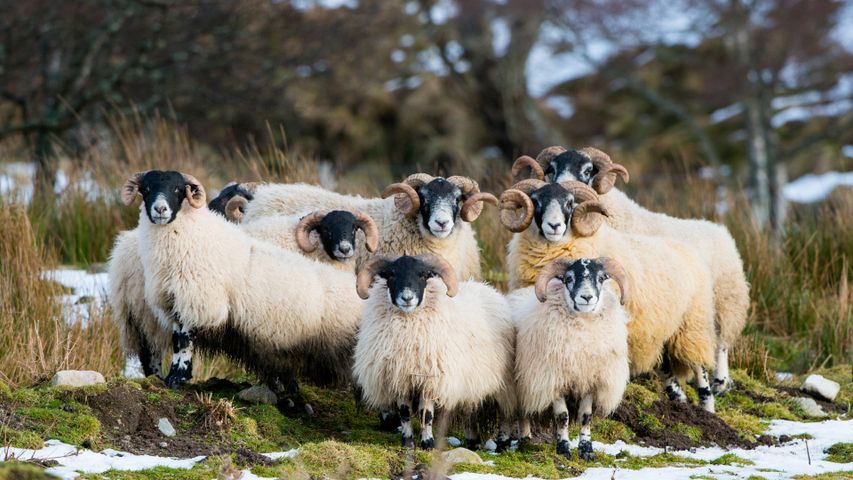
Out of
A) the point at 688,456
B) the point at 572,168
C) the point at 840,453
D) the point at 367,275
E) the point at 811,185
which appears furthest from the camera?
the point at 811,185

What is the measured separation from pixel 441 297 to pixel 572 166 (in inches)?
114

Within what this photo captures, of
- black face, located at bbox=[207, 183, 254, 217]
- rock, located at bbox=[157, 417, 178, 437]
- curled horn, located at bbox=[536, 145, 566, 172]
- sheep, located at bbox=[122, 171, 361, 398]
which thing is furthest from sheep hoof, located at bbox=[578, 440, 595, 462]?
black face, located at bbox=[207, 183, 254, 217]

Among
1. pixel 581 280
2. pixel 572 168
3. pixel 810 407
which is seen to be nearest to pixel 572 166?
pixel 572 168

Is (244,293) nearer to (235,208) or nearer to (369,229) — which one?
(369,229)

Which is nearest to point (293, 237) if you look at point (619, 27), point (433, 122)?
point (619, 27)

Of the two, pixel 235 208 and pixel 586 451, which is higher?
pixel 235 208

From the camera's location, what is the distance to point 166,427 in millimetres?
7031

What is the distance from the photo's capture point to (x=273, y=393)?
8.17 meters

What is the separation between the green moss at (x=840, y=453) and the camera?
7.64 meters

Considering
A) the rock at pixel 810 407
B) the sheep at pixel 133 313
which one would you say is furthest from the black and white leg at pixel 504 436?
the rock at pixel 810 407

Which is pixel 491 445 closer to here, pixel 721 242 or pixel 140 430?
pixel 140 430

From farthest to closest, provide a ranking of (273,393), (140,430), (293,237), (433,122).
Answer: (433,122) → (293,237) → (273,393) → (140,430)

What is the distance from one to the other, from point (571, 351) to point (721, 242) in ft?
9.34

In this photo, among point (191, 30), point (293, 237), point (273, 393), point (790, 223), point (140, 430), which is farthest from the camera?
point (191, 30)
